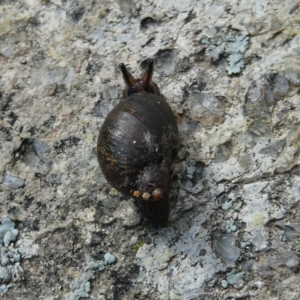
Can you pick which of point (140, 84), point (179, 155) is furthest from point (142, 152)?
point (140, 84)

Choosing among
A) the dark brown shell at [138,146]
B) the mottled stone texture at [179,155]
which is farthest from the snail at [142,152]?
the mottled stone texture at [179,155]

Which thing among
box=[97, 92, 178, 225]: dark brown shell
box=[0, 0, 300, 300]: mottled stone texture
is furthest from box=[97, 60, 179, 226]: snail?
box=[0, 0, 300, 300]: mottled stone texture

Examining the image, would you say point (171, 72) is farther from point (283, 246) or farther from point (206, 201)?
point (283, 246)

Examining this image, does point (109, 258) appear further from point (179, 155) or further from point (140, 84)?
point (140, 84)

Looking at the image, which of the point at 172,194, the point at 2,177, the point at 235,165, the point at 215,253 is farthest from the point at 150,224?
the point at 2,177

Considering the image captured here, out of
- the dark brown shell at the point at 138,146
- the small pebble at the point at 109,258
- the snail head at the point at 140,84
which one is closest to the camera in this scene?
the dark brown shell at the point at 138,146

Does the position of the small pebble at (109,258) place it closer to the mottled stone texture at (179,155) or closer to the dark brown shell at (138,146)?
the mottled stone texture at (179,155)

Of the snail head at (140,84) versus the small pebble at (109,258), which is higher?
the snail head at (140,84)
